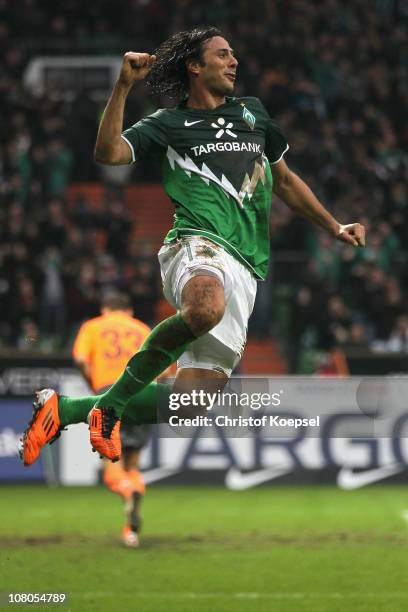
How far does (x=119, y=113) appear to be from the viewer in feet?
18.3

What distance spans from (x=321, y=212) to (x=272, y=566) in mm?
3377

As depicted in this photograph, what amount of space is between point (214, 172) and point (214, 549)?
4.48 m

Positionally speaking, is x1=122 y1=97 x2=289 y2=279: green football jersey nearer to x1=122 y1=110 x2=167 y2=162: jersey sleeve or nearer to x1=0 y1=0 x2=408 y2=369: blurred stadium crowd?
x1=122 y1=110 x2=167 y2=162: jersey sleeve

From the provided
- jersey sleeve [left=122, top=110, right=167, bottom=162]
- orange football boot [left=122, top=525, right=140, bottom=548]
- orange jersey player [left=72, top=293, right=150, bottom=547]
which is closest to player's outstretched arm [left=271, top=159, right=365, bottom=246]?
jersey sleeve [left=122, top=110, right=167, bottom=162]

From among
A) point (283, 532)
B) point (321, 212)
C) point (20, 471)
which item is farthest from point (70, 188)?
point (321, 212)

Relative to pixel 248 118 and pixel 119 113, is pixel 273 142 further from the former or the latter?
pixel 119 113

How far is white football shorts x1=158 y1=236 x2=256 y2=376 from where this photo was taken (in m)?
5.92

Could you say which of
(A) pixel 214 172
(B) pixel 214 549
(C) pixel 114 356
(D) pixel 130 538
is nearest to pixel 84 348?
(C) pixel 114 356

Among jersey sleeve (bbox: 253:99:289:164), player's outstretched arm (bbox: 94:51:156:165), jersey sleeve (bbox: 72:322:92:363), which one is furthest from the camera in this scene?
jersey sleeve (bbox: 72:322:92:363)

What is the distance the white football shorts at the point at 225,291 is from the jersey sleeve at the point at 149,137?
0.44 meters

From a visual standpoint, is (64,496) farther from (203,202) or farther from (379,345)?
(203,202)

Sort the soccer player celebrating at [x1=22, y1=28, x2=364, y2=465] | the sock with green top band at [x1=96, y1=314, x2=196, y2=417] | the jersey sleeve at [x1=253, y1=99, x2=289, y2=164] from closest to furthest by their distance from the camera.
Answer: the sock with green top band at [x1=96, y1=314, x2=196, y2=417] < the soccer player celebrating at [x1=22, y1=28, x2=364, y2=465] < the jersey sleeve at [x1=253, y1=99, x2=289, y2=164]

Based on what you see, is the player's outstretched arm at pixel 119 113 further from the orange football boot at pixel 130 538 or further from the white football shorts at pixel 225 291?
the orange football boot at pixel 130 538

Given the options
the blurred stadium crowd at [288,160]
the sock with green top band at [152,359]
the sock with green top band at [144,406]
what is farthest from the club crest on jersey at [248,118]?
the blurred stadium crowd at [288,160]
